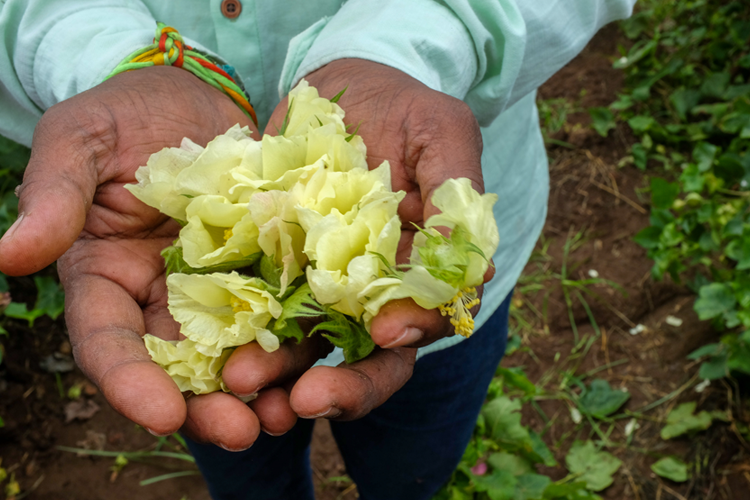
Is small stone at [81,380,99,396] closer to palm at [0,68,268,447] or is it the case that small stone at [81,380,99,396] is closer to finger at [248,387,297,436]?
palm at [0,68,268,447]

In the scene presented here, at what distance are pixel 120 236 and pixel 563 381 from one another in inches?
Result: 77.2

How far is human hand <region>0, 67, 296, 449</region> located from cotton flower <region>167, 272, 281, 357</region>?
78mm

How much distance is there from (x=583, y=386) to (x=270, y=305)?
6.36 feet

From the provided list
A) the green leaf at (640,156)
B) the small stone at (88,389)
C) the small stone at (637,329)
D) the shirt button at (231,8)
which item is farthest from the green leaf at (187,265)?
the green leaf at (640,156)

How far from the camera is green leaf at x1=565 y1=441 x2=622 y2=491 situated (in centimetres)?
225

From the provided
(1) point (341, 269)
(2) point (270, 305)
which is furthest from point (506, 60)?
(2) point (270, 305)

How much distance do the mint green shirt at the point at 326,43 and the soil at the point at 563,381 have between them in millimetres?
1306

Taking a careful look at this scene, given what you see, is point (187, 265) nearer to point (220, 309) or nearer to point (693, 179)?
point (220, 309)

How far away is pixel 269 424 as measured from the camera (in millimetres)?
971

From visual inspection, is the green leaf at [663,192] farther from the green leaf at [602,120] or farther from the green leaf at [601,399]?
the green leaf at [602,120]

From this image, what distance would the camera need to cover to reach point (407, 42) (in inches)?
46.1

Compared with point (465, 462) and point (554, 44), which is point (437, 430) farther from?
point (554, 44)

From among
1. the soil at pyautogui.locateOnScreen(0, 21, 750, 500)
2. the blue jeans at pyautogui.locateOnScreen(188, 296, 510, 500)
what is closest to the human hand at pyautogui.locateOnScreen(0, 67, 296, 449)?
the blue jeans at pyautogui.locateOnScreen(188, 296, 510, 500)

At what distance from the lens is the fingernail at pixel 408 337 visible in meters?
0.87
